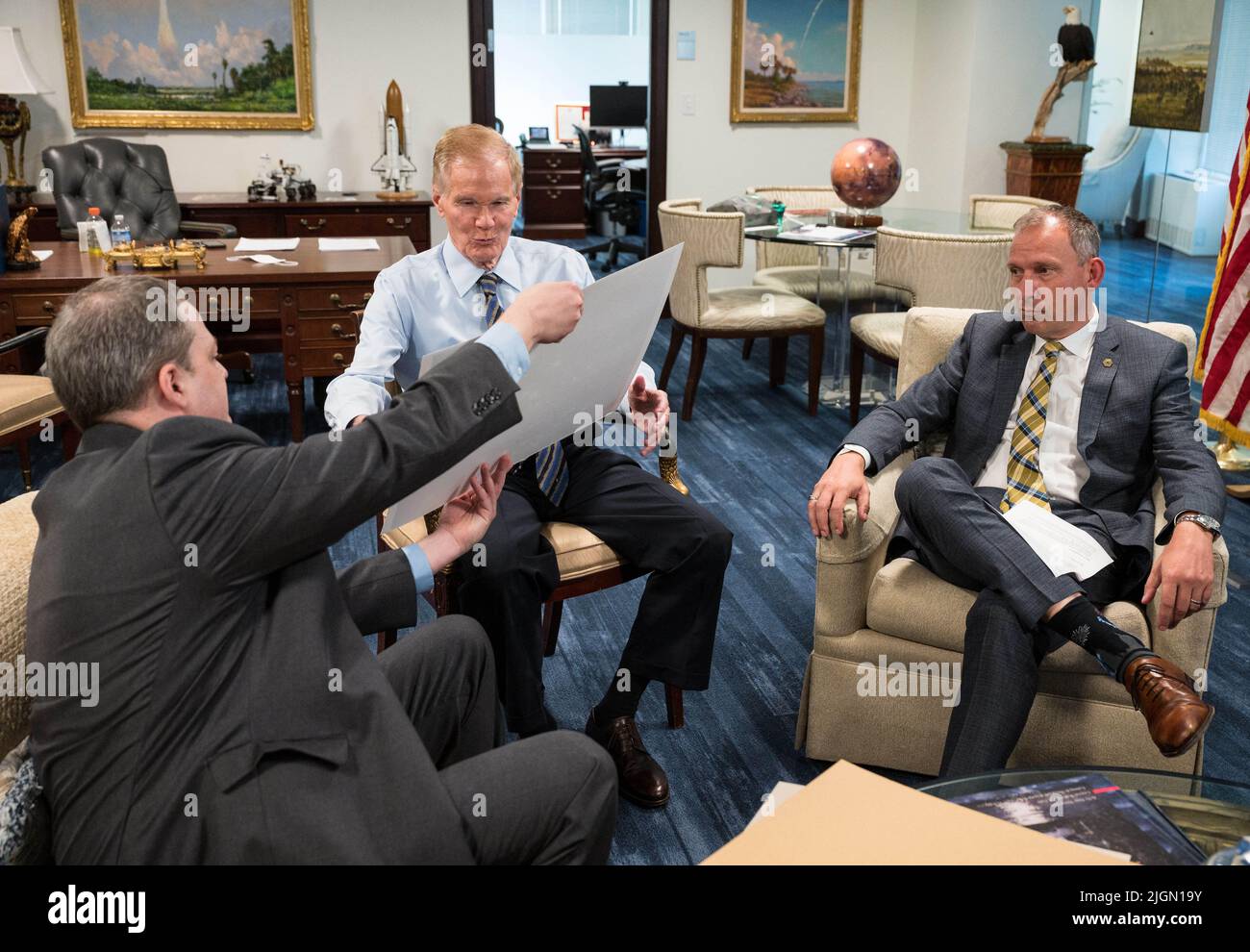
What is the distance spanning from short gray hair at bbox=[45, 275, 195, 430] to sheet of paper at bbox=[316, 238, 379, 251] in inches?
150

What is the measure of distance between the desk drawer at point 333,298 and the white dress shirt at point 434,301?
192 cm

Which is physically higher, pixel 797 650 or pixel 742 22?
pixel 742 22

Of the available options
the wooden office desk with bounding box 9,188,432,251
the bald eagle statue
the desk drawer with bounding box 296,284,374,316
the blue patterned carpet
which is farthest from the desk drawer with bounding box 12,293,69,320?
the bald eagle statue

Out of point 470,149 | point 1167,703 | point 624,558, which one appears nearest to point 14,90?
point 470,149

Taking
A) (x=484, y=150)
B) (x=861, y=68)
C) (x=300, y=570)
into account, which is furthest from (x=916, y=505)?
(x=861, y=68)

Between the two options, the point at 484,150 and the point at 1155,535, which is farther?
the point at 484,150

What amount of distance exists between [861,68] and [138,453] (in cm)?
678

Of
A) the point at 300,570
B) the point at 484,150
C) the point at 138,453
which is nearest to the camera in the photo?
the point at 138,453

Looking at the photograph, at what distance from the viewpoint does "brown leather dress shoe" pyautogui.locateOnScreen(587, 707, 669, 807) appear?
98.3 inches

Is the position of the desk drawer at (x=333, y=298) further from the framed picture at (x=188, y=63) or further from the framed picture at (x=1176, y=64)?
the framed picture at (x=1176, y=64)

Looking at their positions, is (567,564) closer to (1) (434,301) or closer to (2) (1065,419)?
(1) (434,301)
